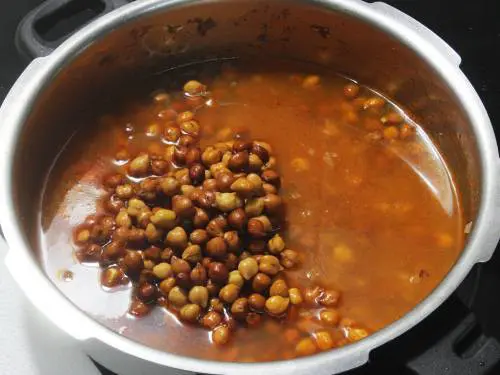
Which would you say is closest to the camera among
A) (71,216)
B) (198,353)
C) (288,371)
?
(288,371)

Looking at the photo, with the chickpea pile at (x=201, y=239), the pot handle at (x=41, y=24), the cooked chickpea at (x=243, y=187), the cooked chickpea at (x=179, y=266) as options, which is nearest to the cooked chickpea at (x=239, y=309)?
the chickpea pile at (x=201, y=239)

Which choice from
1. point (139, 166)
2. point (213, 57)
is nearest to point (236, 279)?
point (139, 166)

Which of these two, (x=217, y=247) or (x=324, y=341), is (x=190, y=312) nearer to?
(x=217, y=247)

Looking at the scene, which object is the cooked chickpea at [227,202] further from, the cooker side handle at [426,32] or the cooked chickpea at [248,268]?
the cooker side handle at [426,32]

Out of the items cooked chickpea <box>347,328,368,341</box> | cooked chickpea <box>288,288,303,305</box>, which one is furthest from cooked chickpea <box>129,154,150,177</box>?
cooked chickpea <box>347,328,368,341</box>

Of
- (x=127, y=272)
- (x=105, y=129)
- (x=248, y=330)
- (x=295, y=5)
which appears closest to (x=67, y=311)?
(x=127, y=272)

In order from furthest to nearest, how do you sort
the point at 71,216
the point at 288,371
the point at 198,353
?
the point at 71,216
the point at 198,353
the point at 288,371

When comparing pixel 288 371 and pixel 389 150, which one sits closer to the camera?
pixel 288 371

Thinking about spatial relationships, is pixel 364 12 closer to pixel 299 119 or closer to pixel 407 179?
pixel 299 119
